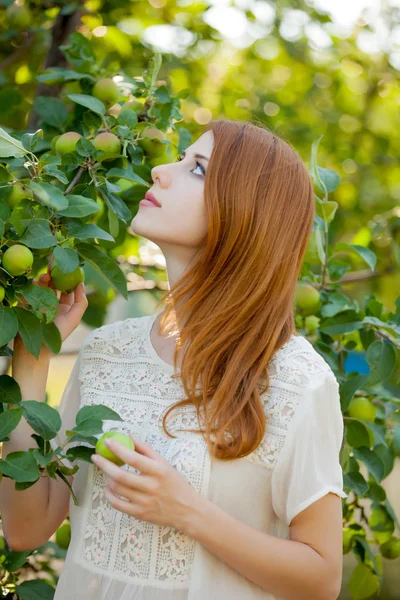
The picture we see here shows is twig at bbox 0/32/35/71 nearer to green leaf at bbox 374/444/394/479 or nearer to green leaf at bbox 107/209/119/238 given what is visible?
green leaf at bbox 107/209/119/238

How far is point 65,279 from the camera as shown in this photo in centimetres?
124

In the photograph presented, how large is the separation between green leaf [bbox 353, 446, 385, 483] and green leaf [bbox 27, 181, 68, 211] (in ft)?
2.69

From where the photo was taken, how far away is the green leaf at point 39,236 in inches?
43.0

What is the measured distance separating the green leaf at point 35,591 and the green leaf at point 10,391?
→ 0.57 meters

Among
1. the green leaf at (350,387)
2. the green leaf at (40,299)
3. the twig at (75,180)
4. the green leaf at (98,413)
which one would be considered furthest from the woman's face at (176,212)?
the green leaf at (350,387)

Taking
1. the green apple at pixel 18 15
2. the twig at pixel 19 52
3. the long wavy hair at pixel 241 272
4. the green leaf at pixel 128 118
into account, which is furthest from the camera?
the twig at pixel 19 52

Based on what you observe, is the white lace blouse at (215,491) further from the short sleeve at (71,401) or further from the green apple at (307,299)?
the green apple at (307,299)

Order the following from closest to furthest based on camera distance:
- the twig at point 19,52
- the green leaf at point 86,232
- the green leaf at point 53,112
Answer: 1. the green leaf at point 86,232
2. the green leaf at point 53,112
3. the twig at point 19,52

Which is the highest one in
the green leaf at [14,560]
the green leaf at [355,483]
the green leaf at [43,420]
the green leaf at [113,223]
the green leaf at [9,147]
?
the green leaf at [9,147]

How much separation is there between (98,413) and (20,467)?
12cm

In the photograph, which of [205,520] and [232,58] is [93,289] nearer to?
[205,520]

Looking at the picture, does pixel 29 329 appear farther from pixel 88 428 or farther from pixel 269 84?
pixel 269 84

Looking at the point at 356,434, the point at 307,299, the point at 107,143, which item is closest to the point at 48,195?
the point at 107,143

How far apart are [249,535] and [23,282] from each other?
48cm
